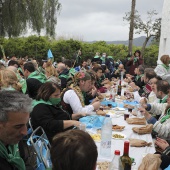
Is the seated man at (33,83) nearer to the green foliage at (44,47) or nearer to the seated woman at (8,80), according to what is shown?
the seated woman at (8,80)

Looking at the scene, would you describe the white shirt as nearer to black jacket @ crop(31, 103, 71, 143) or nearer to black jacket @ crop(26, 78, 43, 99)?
black jacket @ crop(31, 103, 71, 143)

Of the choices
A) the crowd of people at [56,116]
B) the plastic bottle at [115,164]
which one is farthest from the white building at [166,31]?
the plastic bottle at [115,164]

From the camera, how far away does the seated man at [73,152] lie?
3.95ft

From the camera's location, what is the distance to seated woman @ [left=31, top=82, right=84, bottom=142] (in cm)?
283

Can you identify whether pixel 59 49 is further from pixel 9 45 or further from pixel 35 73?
pixel 35 73

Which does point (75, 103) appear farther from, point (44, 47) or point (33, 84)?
point (44, 47)

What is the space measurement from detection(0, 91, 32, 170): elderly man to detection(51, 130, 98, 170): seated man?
0.52m

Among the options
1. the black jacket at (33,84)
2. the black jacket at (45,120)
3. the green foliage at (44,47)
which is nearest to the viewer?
the black jacket at (45,120)

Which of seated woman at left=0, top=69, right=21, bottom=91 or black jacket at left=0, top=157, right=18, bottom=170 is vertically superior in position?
seated woman at left=0, top=69, right=21, bottom=91

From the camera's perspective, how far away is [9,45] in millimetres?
17562

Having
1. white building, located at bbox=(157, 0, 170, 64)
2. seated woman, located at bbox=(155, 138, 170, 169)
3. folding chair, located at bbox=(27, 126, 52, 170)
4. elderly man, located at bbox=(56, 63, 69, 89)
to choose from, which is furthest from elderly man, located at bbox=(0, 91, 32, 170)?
white building, located at bbox=(157, 0, 170, 64)

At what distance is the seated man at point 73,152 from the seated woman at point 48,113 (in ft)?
5.17

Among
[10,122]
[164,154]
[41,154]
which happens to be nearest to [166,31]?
[164,154]

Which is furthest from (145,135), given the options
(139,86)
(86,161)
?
(139,86)
